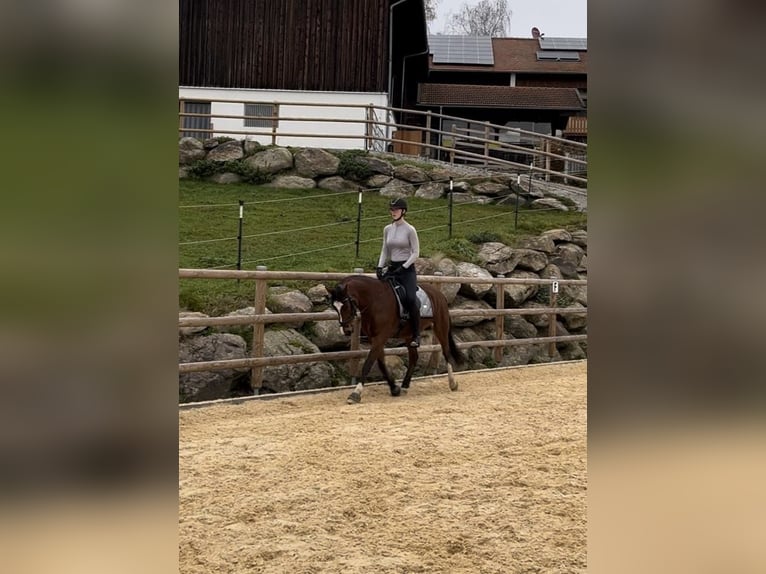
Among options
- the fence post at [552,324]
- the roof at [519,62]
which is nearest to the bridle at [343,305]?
the fence post at [552,324]

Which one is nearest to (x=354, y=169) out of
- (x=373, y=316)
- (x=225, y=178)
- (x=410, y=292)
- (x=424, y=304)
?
(x=225, y=178)

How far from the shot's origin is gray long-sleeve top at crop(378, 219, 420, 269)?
24.0 ft

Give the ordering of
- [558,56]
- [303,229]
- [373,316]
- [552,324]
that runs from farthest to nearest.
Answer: [558,56] → [303,229] → [552,324] → [373,316]

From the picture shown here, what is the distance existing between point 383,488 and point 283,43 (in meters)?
16.1

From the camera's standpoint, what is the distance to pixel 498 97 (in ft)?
85.0

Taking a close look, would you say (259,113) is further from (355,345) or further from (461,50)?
(461,50)

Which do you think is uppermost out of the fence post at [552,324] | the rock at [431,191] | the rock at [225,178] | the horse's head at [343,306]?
the rock at [225,178]

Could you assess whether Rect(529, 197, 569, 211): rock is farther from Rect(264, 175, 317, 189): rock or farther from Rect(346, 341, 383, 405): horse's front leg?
Rect(346, 341, 383, 405): horse's front leg

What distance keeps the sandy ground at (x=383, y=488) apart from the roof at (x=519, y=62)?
2511cm

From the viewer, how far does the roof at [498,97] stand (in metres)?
25.1

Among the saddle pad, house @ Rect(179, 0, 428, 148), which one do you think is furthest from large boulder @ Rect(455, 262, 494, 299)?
house @ Rect(179, 0, 428, 148)

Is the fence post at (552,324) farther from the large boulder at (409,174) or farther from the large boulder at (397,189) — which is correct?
the large boulder at (409,174)

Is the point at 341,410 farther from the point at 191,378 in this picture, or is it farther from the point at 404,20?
the point at 404,20
